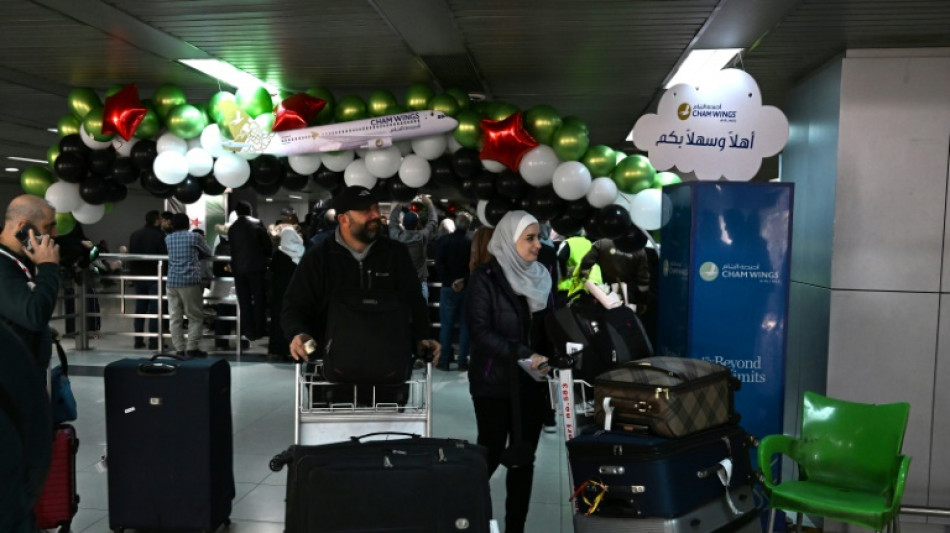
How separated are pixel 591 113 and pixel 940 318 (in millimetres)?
3737

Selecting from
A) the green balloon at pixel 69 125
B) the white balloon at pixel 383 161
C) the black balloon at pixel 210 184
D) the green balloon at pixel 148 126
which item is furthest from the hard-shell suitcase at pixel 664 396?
the green balloon at pixel 69 125

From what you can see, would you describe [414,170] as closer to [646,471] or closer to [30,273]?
[30,273]

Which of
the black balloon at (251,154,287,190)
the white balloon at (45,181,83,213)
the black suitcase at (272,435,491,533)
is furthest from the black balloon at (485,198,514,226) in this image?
the black suitcase at (272,435,491,533)

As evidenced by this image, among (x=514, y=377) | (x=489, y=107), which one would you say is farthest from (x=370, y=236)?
(x=489, y=107)

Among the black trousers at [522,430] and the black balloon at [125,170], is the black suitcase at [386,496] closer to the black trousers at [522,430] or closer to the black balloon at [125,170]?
the black trousers at [522,430]

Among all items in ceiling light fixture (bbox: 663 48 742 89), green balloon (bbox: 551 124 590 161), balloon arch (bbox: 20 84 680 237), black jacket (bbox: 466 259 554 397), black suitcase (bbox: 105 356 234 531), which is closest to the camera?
black jacket (bbox: 466 259 554 397)

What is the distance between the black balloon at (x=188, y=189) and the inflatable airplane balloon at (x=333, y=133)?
1.51ft

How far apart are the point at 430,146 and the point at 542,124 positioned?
80cm

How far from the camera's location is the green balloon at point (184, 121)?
5227 mm

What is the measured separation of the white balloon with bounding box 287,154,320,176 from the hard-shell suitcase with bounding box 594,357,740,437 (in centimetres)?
326

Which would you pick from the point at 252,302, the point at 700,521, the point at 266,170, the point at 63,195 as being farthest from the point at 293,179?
the point at 700,521

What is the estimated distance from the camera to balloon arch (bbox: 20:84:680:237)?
495cm

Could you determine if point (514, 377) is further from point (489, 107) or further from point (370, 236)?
point (489, 107)

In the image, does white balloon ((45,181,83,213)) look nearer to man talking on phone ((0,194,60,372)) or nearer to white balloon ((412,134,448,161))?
man talking on phone ((0,194,60,372))
